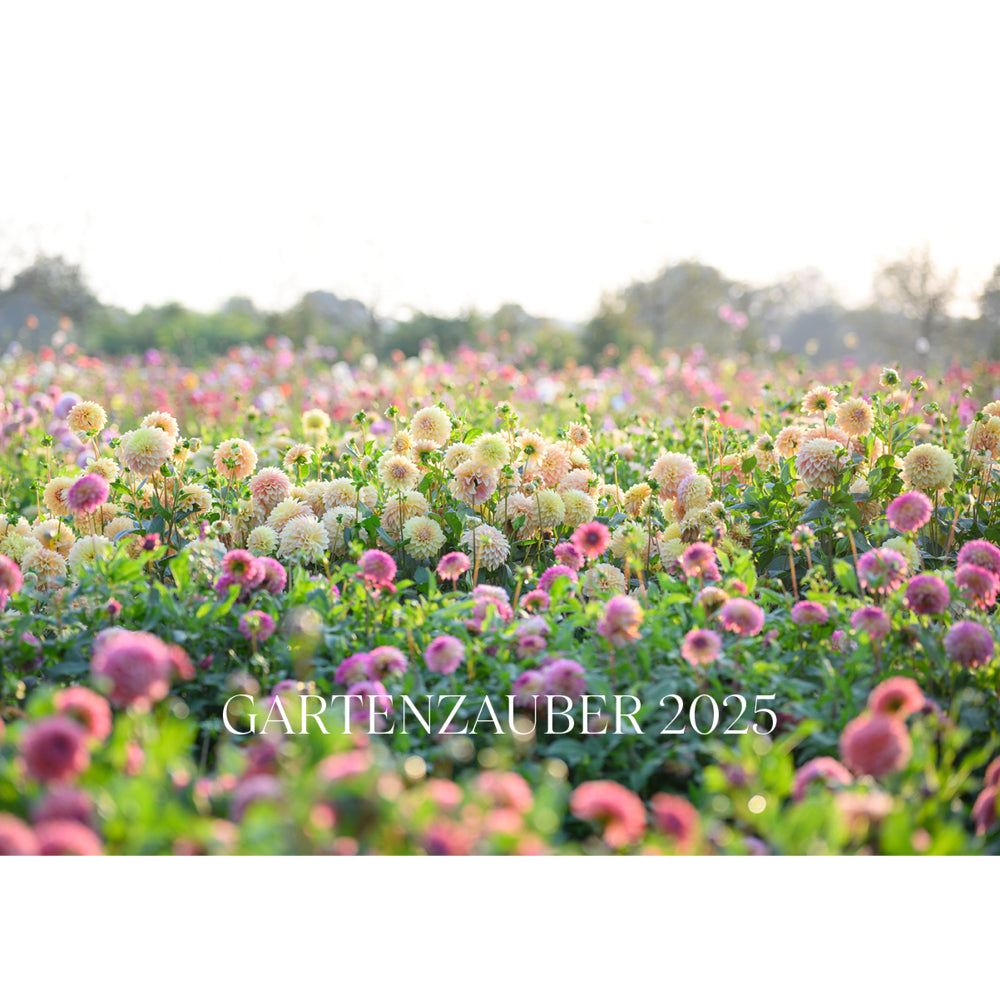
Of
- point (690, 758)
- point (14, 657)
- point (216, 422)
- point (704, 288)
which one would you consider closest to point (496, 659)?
point (690, 758)

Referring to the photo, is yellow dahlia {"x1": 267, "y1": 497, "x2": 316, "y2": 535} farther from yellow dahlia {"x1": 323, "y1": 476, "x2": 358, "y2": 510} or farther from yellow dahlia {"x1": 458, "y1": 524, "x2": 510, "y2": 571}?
yellow dahlia {"x1": 458, "y1": 524, "x2": 510, "y2": 571}

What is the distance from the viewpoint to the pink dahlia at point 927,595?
171 centimetres

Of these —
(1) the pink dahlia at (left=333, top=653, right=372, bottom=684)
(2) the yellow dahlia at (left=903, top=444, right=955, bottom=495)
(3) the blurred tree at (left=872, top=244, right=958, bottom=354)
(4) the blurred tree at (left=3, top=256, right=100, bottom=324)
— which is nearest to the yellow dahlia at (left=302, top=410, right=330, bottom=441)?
(1) the pink dahlia at (left=333, top=653, right=372, bottom=684)

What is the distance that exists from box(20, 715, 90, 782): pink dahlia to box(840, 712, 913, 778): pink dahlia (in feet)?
3.07

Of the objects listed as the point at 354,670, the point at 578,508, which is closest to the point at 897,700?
the point at 354,670

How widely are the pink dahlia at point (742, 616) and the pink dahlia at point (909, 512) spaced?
1.57 feet

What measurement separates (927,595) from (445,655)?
0.99m

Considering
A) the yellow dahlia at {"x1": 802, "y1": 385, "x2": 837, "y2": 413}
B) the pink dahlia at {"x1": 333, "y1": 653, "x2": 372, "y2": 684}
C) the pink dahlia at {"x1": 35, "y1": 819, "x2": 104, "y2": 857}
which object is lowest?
the pink dahlia at {"x1": 333, "y1": 653, "x2": 372, "y2": 684}

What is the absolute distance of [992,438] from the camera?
8.55ft

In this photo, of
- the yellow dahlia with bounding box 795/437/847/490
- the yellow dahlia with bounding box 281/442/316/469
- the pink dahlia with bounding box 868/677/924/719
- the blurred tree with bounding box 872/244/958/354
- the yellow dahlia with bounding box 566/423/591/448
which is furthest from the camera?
the blurred tree with bounding box 872/244/958/354

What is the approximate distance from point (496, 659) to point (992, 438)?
1785 mm

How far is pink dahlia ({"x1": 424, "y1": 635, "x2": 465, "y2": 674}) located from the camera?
5.60ft

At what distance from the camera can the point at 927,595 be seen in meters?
1.72

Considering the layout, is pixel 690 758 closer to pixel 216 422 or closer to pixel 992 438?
pixel 992 438
